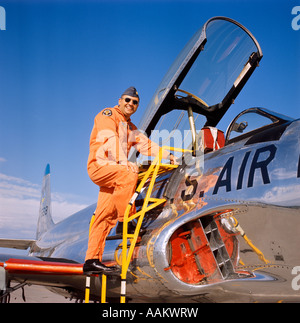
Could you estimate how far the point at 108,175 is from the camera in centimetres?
360

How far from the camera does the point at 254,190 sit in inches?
113

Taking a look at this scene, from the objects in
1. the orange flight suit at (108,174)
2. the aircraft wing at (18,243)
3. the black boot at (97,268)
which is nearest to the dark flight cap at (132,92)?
the orange flight suit at (108,174)

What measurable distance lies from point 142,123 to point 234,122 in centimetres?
144

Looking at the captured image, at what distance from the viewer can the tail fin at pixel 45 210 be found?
1120 cm

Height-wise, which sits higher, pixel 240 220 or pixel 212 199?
pixel 212 199

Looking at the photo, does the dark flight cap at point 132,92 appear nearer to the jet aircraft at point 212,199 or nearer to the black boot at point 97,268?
the jet aircraft at point 212,199

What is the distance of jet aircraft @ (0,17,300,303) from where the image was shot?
2.76 metres

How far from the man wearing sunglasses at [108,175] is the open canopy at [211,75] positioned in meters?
0.77

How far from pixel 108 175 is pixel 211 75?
228 centimetres

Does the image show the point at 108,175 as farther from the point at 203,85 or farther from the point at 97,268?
the point at 203,85

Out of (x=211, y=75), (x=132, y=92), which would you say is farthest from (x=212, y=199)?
(x=211, y=75)

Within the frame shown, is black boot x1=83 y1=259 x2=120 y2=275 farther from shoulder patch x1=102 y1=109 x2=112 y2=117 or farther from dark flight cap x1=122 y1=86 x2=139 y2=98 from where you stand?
dark flight cap x1=122 y1=86 x2=139 y2=98
